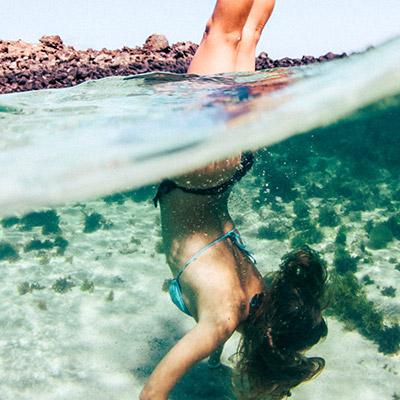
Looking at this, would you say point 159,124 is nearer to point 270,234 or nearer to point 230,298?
point 230,298

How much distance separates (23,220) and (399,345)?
12556 mm

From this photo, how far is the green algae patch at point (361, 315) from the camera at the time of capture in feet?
23.6

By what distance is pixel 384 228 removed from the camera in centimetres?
1159

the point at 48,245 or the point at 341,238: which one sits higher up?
the point at 48,245

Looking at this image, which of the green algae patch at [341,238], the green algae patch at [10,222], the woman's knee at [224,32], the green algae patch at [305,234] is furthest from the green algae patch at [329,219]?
the green algae patch at [10,222]

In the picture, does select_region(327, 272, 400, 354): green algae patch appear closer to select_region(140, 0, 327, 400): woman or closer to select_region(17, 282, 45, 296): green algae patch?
select_region(140, 0, 327, 400): woman

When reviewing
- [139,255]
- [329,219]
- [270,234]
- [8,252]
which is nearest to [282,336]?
[139,255]

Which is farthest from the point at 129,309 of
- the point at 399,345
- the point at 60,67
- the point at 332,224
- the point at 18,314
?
the point at 60,67

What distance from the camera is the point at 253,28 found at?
684 centimetres

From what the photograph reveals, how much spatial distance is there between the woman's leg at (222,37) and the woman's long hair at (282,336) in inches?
139

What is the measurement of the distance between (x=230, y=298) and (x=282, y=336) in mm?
649

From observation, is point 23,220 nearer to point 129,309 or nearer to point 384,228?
point 129,309

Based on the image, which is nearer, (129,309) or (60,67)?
(129,309)

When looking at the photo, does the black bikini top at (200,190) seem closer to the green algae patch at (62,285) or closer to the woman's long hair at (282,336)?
the woman's long hair at (282,336)
